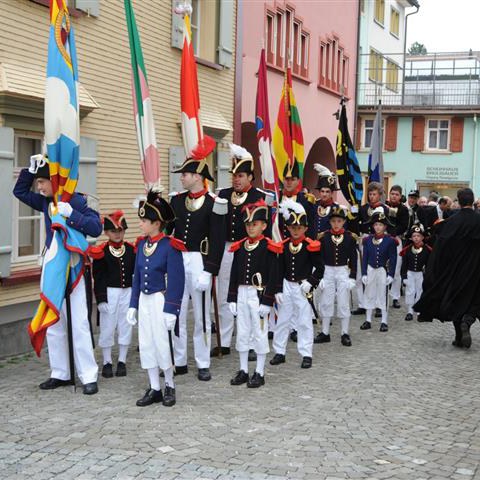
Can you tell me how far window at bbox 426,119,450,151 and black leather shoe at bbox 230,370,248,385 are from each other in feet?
97.2

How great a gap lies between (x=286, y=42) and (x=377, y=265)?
9.64m

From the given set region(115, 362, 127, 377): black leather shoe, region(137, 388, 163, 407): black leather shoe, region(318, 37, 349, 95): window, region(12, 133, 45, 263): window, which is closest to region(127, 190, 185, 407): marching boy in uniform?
region(137, 388, 163, 407): black leather shoe

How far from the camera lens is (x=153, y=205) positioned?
22.9 ft

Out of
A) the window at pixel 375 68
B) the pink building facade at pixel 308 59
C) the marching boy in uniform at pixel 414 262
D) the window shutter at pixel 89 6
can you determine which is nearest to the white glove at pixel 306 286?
the marching boy in uniform at pixel 414 262

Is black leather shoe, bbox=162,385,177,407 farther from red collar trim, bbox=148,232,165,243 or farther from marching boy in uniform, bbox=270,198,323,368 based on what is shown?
marching boy in uniform, bbox=270,198,323,368

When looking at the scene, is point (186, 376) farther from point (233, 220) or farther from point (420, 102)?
point (420, 102)

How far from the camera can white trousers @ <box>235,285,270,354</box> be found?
7633mm

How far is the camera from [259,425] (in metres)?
6.25

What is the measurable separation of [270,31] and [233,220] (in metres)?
10.6

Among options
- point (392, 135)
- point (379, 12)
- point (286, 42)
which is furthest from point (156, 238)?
point (379, 12)

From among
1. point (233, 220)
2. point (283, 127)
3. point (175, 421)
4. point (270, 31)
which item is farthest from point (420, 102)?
point (175, 421)

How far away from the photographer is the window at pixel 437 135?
3534cm

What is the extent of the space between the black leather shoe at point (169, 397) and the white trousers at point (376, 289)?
505 centimetres

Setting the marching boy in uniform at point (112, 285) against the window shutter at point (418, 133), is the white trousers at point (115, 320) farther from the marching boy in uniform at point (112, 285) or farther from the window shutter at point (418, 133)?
the window shutter at point (418, 133)
